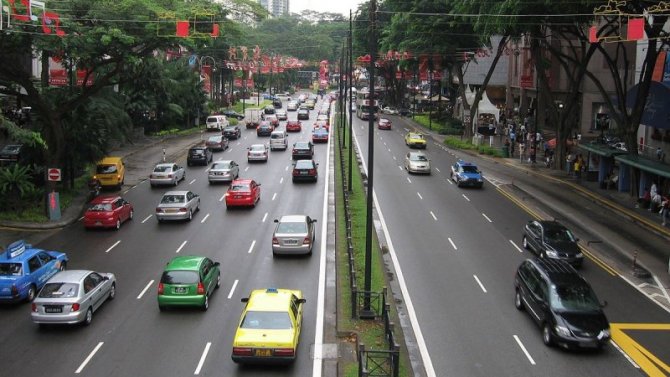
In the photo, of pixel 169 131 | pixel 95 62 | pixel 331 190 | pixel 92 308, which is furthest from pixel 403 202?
pixel 169 131

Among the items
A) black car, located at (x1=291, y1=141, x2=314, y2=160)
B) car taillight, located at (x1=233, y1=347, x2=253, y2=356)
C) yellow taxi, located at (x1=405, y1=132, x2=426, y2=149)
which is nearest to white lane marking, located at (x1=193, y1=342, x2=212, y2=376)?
car taillight, located at (x1=233, y1=347, x2=253, y2=356)

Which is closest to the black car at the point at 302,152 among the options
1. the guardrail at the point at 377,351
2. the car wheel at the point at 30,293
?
the car wheel at the point at 30,293

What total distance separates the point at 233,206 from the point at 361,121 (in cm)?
5877

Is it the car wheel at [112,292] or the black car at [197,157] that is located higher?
the black car at [197,157]

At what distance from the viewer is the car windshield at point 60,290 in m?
19.2

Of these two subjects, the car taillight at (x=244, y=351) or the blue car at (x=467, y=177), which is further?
the blue car at (x=467, y=177)

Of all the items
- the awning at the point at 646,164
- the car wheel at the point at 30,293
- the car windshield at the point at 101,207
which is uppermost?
the awning at the point at 646,164

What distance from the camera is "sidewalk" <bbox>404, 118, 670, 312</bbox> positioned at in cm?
2608

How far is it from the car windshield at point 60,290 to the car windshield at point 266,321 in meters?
5.74

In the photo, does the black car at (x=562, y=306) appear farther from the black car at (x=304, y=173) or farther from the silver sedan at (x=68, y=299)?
the black car at (x=304, y=173)

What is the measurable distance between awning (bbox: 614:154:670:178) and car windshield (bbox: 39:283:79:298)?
26733 mm

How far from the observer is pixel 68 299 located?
19.1m

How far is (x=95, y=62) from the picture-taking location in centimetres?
3450

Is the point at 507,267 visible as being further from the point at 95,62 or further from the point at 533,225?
the point at 95,62
